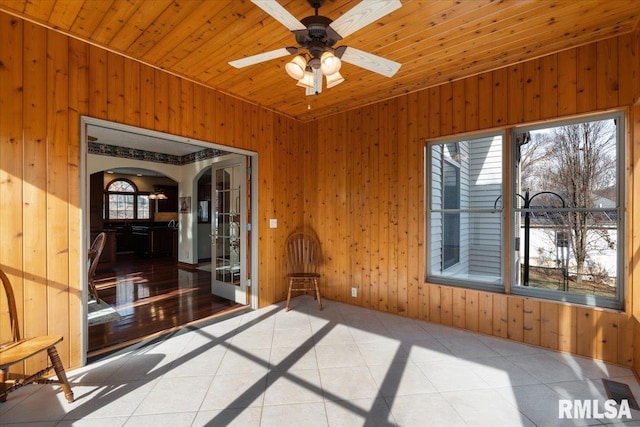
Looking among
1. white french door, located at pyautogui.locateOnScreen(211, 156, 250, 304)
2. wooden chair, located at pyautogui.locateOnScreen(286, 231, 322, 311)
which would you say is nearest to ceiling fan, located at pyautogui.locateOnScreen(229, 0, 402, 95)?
white french door, located at pyautogui.locateOnScreen(211, 156, 250, 304)

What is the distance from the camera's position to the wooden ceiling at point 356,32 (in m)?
2.15

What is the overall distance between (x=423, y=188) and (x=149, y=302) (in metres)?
4.19

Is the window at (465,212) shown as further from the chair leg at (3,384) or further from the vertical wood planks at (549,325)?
the chair leg at (3,384)

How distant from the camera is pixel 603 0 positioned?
A: 6.91 ft

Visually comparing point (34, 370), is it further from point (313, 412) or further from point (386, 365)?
point (386, 365)

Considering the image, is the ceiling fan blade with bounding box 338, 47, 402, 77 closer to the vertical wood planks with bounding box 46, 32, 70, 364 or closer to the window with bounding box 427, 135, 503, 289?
the window with bounding box 427, 135, 503, 289

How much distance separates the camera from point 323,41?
1968 millimetres

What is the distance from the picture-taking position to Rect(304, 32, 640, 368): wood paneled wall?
254 cm

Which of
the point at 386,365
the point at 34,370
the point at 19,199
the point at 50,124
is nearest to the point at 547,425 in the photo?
the point at 386,365

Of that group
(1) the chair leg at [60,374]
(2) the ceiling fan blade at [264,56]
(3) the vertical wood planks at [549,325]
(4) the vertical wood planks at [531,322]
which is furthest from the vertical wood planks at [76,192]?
(3) the vertical wood planks at [549,325]

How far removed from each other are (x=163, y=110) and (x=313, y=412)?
3097mm

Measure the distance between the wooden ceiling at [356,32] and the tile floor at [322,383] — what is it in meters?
2.84

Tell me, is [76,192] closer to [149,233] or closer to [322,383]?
[322,383]

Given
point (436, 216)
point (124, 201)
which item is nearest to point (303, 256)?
point (436, 216)
